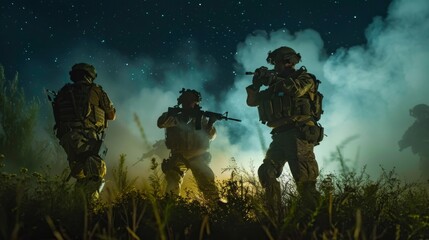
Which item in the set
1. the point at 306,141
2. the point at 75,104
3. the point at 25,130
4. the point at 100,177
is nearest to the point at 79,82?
the point at 75,104

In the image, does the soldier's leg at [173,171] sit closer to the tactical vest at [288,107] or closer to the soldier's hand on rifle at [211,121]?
the soldier's hand on rifle at [211,121]

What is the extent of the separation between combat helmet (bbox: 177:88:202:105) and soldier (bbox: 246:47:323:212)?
2.16 meters

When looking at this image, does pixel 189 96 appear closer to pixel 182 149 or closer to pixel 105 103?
pixel 182 149

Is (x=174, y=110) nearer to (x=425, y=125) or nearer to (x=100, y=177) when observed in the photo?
(x=100, y=177)

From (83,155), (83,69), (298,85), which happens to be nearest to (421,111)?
(298,85)

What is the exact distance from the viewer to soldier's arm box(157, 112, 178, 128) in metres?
6.71

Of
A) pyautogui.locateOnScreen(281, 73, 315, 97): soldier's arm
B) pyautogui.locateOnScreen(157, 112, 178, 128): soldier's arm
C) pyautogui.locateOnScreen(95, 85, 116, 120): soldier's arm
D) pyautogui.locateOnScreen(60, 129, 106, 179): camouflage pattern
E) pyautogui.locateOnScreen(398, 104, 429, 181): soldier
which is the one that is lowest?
pyautogui.locateOnScreen(60, 129, 106, 179): camouflage pattern

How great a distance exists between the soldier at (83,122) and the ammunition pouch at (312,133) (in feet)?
8.64

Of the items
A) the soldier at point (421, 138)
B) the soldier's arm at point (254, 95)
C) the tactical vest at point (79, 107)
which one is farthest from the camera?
the soldier at point (421, 138)

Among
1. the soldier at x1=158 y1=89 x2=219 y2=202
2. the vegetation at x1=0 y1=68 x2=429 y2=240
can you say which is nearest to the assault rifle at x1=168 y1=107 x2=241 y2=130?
the soldier at x1=158 y1=89 x2=219 y2=202

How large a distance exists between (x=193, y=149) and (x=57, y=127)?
98.1 inches

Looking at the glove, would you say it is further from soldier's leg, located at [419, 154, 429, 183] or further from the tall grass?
soldier's leg, located at [419, 154, 429, 183]

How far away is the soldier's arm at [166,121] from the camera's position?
671 cm

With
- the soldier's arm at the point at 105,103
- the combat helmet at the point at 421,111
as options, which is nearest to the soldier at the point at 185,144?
the soldier's arm at the point at 105,103
